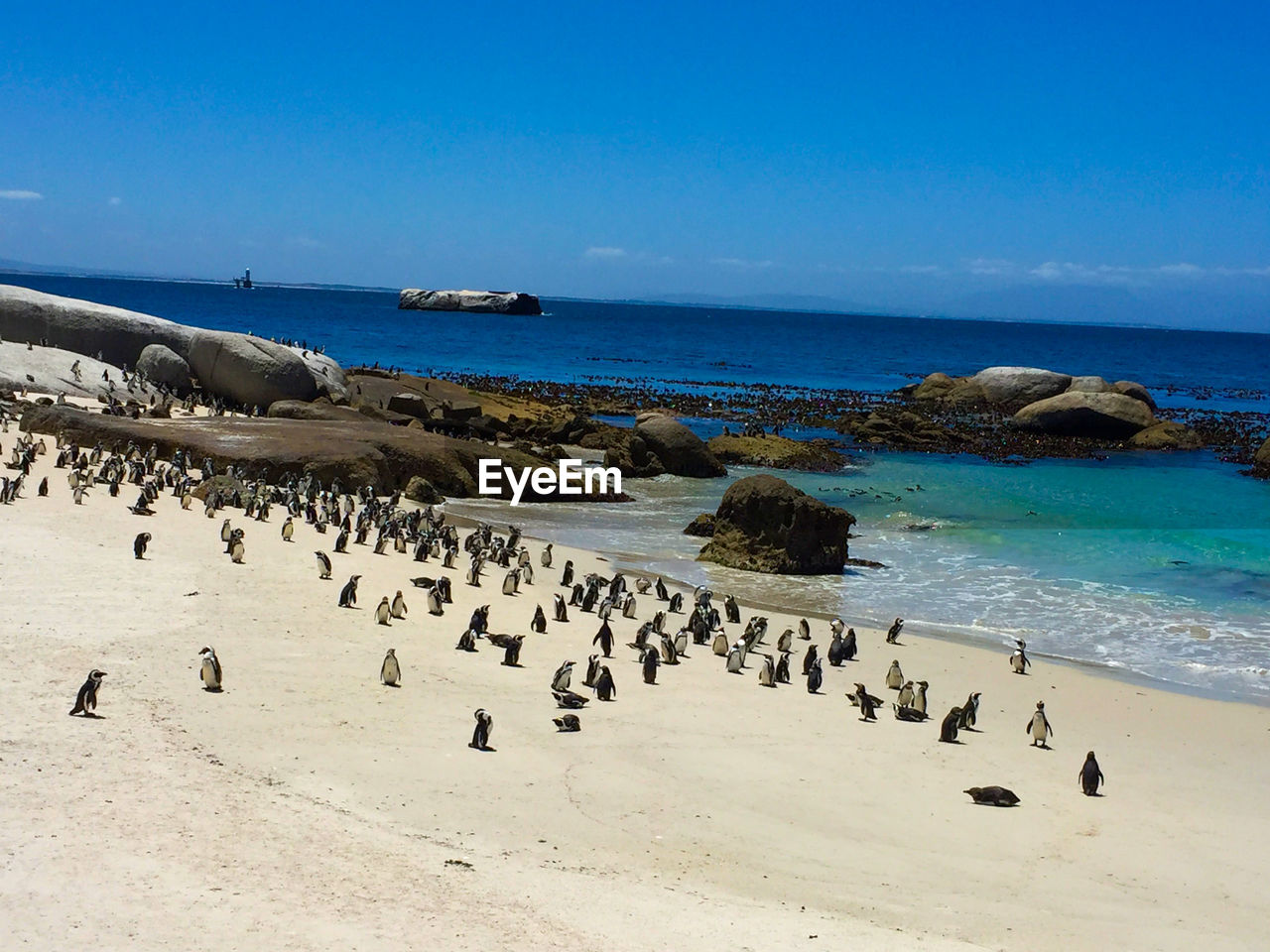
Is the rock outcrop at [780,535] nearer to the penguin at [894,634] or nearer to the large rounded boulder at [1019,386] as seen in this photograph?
the penguin at [894,634]

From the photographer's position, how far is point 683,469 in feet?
95.6

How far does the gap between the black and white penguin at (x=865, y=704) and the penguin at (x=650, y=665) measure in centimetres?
207

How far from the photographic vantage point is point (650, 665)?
12281mm

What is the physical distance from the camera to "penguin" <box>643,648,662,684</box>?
40.1 feet

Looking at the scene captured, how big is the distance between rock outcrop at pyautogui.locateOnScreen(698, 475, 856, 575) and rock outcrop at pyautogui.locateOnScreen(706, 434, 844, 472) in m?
11.8

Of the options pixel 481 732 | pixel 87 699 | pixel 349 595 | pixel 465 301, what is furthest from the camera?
pixel 465 301

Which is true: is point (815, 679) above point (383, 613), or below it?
below

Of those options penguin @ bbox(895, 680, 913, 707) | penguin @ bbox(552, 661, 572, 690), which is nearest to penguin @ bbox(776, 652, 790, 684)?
penguin @ bbox(895, 680, 913, 707)

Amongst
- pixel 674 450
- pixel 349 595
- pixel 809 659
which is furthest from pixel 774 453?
pixel 349 595

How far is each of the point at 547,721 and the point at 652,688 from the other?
1.84 m

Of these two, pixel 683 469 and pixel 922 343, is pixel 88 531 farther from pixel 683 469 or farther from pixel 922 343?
pixel 922 343

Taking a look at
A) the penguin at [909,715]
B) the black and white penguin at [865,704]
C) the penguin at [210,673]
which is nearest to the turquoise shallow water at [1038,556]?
the penguin at [909,715]
